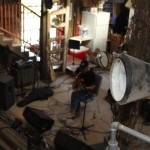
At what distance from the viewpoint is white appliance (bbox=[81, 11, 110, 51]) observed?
32.8 ft

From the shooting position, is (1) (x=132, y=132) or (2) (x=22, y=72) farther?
(2) (x=22, y=72)

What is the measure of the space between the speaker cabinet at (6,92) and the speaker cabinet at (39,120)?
3.08ft

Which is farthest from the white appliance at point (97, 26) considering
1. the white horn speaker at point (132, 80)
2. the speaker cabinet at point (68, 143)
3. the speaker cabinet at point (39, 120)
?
the white horn speaker at point (132, 80)

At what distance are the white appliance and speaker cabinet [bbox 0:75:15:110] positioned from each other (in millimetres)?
3984

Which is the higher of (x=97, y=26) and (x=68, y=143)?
(x=97, y=26)

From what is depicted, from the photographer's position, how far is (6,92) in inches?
271

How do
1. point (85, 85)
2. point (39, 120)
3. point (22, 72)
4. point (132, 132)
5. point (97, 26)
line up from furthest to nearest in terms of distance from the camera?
1. point (97, 26)
2. point (22, 72)
3. point (85, 85)
4. point (39, 120)
5. point (132, 132)

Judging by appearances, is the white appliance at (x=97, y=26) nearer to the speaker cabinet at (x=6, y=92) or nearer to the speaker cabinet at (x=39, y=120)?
the speaker cabinet at (x=6, y=92)

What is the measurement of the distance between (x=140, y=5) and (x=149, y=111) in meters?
3.71

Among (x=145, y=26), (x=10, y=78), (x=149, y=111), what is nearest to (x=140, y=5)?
(x=145, y=26)

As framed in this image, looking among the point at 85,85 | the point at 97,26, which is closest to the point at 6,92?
the point at 85,85

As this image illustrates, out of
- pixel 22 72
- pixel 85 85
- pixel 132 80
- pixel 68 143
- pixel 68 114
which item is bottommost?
pixel 68 114

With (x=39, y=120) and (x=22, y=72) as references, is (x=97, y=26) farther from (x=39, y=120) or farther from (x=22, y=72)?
(x=39, y=120)

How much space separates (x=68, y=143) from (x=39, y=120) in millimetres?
1073
